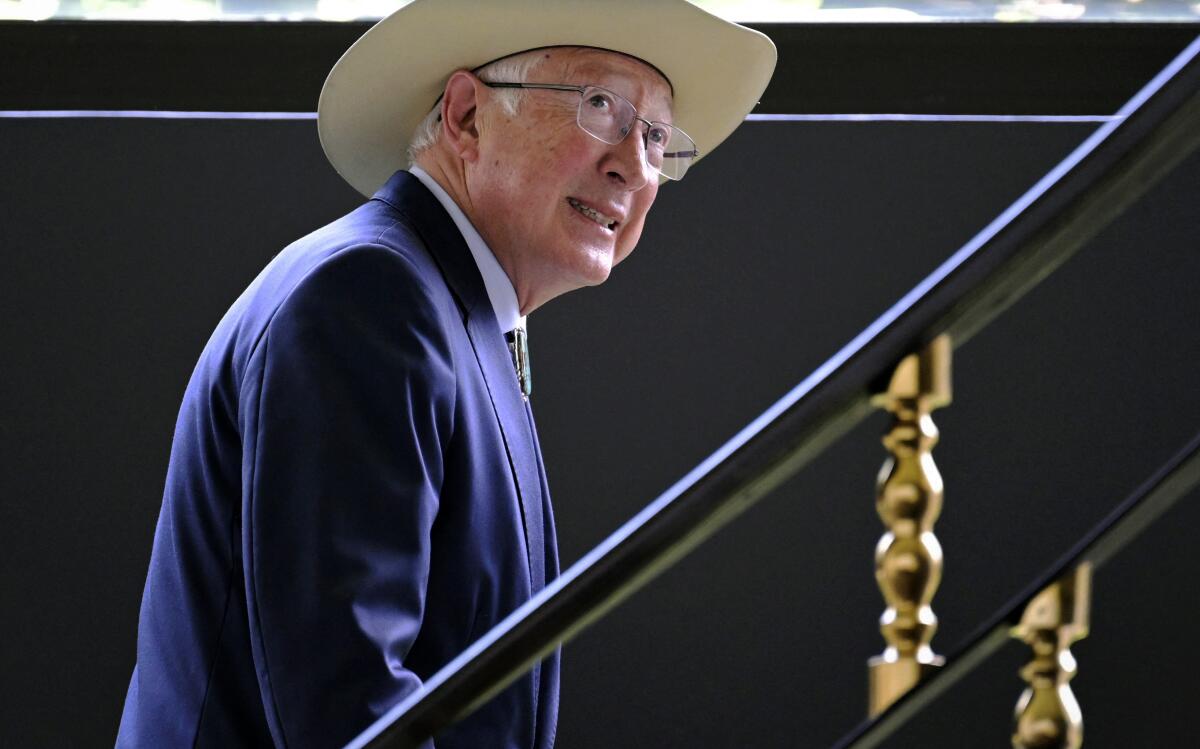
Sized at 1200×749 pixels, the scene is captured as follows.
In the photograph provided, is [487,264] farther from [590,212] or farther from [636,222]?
[636,222]

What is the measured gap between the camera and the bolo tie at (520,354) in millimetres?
2031

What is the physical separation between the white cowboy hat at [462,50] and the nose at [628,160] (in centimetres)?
14

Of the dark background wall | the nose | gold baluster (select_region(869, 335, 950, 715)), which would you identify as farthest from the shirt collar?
the dark background wall

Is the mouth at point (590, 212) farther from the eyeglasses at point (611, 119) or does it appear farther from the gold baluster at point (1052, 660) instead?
the gold baluster at point (1052, 660)

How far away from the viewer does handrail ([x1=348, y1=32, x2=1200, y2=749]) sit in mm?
1082

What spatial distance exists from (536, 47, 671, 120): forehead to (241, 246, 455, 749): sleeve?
62 cm

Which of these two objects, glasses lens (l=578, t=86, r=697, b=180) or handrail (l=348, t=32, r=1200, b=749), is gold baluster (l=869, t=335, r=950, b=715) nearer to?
handrail (l=348, t=32, r=1200, b=749)

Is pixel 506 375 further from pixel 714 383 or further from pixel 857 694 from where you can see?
pixel 857 694

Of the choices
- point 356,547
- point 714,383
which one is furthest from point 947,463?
point 356,547

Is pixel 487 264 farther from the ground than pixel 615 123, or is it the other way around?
pixel 615 123

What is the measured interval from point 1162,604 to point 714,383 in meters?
1.21

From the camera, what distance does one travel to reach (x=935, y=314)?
1091 millimetres

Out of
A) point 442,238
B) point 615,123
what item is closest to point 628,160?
point 615,123

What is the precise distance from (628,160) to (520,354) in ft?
0.98
